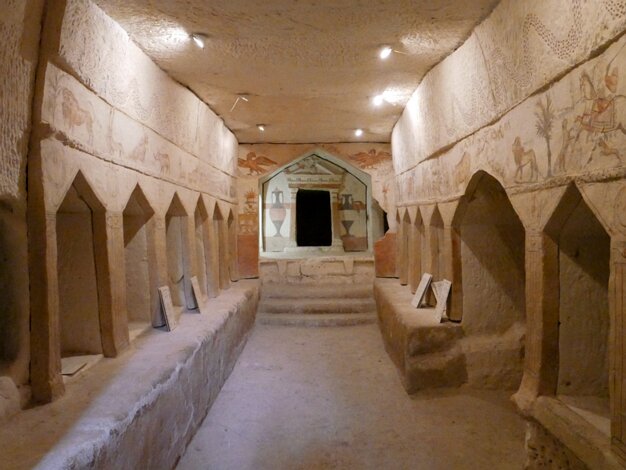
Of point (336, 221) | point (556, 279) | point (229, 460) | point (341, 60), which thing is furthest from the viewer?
point (336, 221)

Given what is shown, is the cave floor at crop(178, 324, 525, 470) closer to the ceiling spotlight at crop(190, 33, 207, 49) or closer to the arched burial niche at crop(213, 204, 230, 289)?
the arched burial niche at crop(213, 204, 230, 289)

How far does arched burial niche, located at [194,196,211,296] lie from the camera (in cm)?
589

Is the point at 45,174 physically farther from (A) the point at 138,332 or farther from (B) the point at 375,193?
(B) the point at 375,193

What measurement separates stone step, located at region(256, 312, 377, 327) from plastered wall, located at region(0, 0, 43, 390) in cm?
471

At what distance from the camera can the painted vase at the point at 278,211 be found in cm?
1138

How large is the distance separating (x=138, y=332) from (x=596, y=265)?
3.64 meters

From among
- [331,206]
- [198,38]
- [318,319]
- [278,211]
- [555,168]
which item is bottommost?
[318,319]

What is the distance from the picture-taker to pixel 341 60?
4434 mm

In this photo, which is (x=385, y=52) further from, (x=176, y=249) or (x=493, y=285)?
(x=176, y=249)

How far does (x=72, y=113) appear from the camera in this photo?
2.83m

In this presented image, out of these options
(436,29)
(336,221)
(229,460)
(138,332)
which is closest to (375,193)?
(336,221)

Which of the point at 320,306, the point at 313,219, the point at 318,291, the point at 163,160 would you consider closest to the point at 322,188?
the point at 313,219

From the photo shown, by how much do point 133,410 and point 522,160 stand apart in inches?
111

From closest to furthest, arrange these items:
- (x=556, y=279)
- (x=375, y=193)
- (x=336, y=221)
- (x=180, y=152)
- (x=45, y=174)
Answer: (x=45, y=174)
(x=556, y=279)
(x=180, y=152)
(x=375, y=193)
(x=336, y=221)
